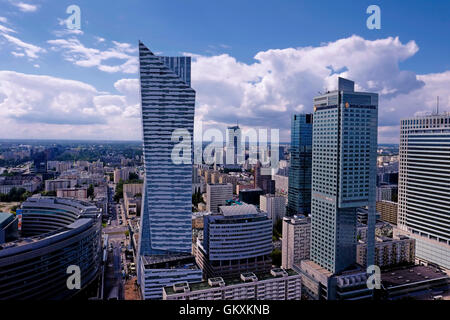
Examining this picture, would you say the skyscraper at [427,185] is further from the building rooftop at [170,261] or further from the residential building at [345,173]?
the building rooftop at [170,261]

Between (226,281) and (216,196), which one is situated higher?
(216,196)

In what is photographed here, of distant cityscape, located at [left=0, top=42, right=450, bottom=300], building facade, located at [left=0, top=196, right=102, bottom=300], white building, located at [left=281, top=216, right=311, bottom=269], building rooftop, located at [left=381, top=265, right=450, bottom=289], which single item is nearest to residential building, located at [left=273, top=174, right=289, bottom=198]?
distant cityscape, located at [left=0, top=42, right=450, bottom=300]

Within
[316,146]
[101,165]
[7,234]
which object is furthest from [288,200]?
[101,165]

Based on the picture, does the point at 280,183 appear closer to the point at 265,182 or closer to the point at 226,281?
the point at 265,182

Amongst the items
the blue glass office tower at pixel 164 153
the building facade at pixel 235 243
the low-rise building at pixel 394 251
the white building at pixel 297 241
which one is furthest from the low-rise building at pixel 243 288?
the low-rise building at pixel 394 251

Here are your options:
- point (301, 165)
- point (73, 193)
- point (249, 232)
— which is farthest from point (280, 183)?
point (73, 193)

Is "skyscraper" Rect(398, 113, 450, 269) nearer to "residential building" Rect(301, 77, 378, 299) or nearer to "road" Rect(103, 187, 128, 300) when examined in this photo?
"residential building" Rect(301, 77, 378, 299)
